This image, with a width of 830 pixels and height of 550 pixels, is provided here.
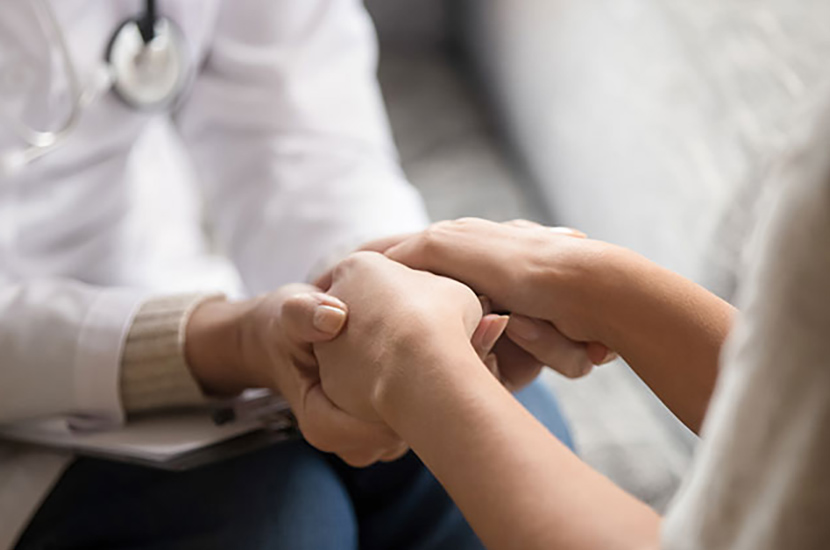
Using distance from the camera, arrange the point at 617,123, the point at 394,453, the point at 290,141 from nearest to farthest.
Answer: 1. the point at 394,453
2. the point at 290,141
3. the point at 617,123

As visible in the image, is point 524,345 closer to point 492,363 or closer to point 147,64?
point 492,363

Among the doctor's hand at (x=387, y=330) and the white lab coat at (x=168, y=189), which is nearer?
the doctor's hand at (x=387, y=330)

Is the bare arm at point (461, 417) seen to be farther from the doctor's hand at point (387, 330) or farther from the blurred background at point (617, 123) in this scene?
the blurred background at point (617, 123)

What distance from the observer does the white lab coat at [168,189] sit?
68 centimetres

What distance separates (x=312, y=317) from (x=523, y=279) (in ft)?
0.49

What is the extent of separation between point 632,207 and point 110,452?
2.08 ft

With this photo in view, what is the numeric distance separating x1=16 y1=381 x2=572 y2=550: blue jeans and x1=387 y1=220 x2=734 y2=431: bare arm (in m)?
0.14

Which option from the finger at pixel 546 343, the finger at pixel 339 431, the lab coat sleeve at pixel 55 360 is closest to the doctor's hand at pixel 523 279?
the finger at pixel 546 343

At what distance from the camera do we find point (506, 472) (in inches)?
16.5

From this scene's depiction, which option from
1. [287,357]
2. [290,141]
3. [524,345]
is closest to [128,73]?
[290,141]

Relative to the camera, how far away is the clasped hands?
1.79 ft

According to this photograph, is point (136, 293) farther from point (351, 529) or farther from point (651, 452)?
point (651, 452)

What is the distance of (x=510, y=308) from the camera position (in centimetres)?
65

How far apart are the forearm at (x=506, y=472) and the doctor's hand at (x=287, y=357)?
104 mm
